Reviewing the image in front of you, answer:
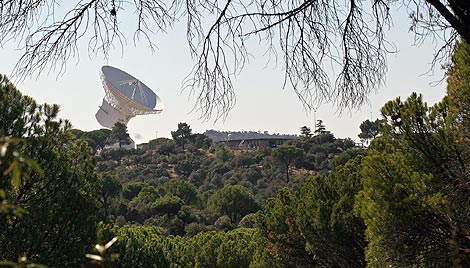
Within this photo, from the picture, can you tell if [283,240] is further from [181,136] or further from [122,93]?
[181,136]

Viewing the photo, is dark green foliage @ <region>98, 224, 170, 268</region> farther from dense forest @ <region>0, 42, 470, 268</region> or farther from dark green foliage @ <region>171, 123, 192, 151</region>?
dark green foliage @ <region>171, 123, 192, 151</region>

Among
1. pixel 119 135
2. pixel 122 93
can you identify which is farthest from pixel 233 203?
pixel 119 135

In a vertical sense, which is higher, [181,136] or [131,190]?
[181,136]

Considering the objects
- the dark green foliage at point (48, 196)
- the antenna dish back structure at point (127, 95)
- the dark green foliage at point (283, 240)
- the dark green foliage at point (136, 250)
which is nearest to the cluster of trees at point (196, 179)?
the antenna dish back structure at point (127, 95)

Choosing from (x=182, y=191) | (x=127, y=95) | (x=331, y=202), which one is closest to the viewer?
(x=331, y=202)

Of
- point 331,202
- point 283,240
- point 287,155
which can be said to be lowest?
point 283,240

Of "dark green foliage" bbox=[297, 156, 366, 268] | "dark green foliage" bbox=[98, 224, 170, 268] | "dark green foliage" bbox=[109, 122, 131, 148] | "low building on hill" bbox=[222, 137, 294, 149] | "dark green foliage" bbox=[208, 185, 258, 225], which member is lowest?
"dark green foliage" bbox=[98, 224, 170, 268]

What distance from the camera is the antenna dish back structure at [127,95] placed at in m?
45.2

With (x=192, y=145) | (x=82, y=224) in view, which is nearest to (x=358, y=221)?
(x=82, y=224)

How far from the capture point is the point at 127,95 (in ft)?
154

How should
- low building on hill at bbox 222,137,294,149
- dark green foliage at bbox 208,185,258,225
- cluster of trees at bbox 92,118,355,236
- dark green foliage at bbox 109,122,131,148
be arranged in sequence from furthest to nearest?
low building on hill at bbox 222,137,294,149 → dark green foliage at bbox 109,122,131,148 → dark green foliage at bbox 208,185,258,225 → cluster of trees at bbox 92,118,355,236

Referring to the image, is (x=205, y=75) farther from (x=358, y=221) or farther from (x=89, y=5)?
(x=358, y=221)

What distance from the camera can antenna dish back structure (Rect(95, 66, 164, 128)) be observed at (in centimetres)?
4516

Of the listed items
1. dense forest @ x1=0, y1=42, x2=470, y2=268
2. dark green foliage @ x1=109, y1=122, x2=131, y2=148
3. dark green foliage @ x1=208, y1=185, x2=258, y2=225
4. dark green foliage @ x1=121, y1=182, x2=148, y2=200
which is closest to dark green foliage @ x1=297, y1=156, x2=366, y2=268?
dense forest @ x1=0, y1=42, x2=470, y2=268
